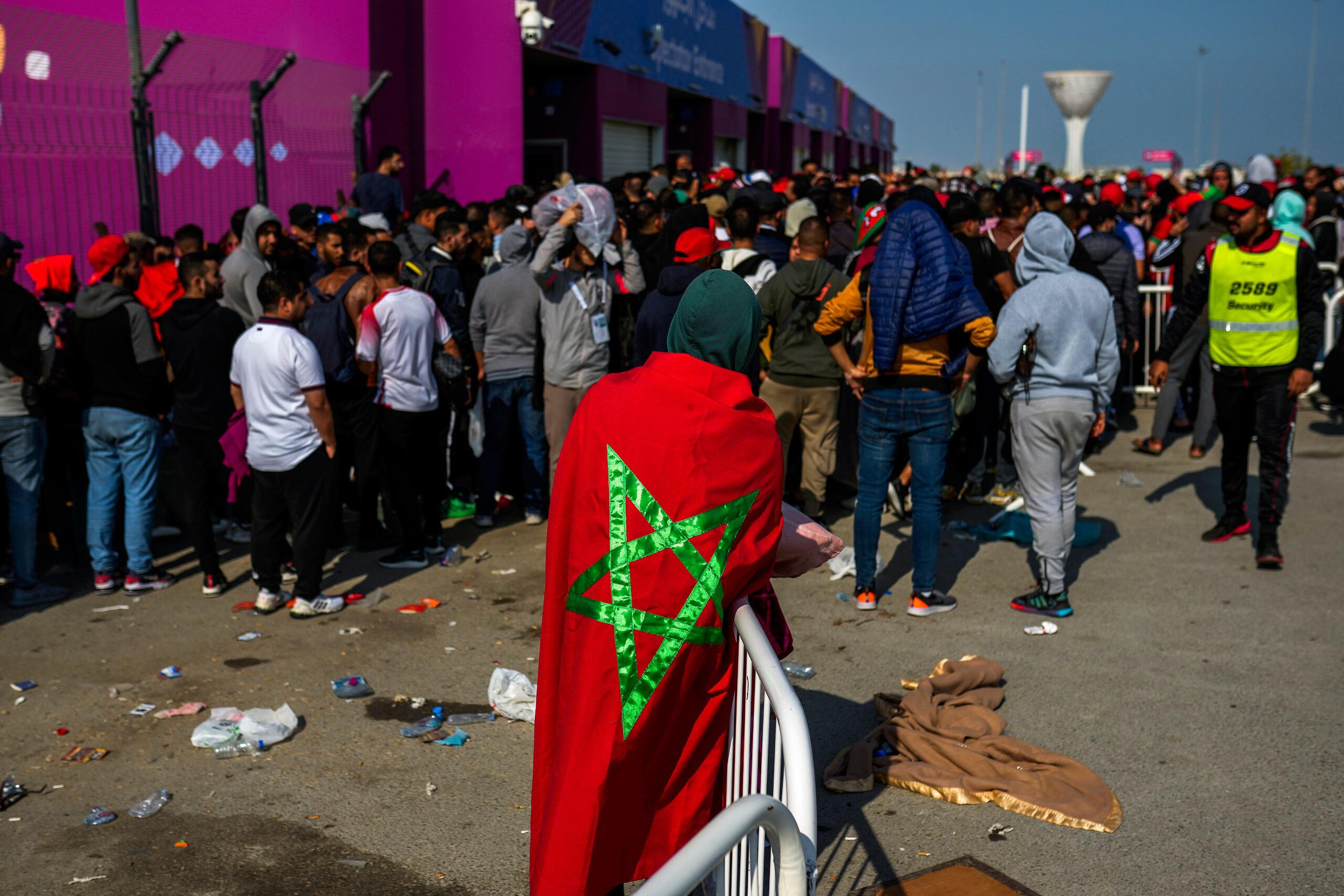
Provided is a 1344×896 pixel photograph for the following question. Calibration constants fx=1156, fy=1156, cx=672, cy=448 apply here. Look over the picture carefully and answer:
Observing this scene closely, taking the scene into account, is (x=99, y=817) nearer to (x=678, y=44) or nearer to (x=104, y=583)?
(x=104, y=583)

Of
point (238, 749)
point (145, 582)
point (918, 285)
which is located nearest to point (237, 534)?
point (145, 582)

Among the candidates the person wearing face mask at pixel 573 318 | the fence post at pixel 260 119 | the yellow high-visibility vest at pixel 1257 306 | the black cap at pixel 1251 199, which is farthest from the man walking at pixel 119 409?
the black cap at pixel 1251 199

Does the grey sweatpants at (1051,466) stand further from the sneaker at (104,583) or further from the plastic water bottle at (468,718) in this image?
the sneaker at (104,583)

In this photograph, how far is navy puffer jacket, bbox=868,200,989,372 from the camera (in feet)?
19.9

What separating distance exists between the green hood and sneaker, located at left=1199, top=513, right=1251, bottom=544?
580 cm

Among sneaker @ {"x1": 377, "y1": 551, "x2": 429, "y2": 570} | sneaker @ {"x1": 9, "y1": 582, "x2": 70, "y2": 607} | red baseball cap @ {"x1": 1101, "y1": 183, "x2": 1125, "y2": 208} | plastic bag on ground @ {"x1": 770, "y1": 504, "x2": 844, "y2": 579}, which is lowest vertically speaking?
sneaker @ {"x1": 9, "y1": 582, "x2": 70, "y2": 607}

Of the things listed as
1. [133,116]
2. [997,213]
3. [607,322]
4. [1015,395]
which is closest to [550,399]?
[607,322]

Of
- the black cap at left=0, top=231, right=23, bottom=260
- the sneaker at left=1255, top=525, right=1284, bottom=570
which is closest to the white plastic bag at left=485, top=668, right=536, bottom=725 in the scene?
the black cap at left=0, top=231, right=23, bottom=260

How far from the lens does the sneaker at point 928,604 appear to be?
6.42 meters

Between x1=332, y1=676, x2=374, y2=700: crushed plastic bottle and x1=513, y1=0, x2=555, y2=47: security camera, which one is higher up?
x1=513, y1=0, x2=555, y2=47: security camera

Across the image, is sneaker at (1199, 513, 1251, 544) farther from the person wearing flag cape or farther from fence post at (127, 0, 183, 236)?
fence post at (127, 0, 183, 236)

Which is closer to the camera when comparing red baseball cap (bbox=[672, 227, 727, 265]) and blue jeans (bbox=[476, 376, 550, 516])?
red baseball cap (bbox=[672, 227, 727, 265])

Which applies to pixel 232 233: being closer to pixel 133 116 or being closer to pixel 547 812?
pixel 133 116

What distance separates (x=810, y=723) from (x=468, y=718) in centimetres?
154
